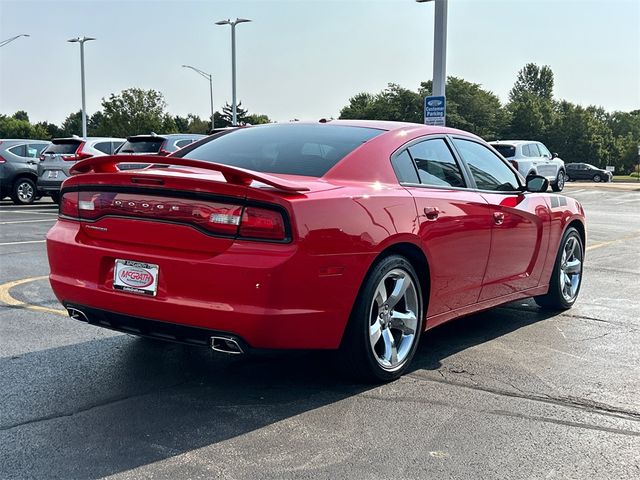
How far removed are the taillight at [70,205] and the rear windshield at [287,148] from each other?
0.84 meters

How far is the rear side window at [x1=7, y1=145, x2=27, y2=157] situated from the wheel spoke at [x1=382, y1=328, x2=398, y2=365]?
55.1 ft

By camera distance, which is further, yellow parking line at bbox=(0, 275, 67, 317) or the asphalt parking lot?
yellow parking line at bbox=(0, 275, 67, 317)

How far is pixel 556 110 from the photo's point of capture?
3725 inches

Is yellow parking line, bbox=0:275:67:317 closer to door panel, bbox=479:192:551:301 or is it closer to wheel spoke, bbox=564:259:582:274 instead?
door panel, bbox=479:192:551:301

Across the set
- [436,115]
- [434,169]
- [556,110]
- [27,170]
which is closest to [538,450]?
[434,169]

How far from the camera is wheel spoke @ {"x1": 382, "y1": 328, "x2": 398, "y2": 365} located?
165 inches

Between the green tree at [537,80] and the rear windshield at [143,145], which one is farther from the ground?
the green tree at [537,80]

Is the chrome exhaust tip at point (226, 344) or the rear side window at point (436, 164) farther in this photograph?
the rear side window at point (436, 164)

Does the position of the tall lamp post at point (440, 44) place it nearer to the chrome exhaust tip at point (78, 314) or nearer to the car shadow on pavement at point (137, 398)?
the car shadow on pavement at point (137, 398)

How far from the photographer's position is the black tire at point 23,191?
1866cm

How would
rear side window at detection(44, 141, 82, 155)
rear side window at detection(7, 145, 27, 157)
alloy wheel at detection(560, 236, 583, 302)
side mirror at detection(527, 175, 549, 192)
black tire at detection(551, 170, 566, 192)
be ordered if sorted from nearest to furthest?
side mirror at detection(527, 175, 549, 192) < alloy wheel at detection(560, 236, 583, 302) < rear side window at detection(44, 141, 82, 155) < rear side window at detection(7, 145, 27, 157) < black tire at detection(551, 170, 566, 192)

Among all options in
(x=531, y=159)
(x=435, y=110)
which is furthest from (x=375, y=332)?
(x=531, y=159)

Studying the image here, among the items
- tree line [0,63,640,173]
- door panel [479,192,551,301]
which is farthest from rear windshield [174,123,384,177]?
tree line [0,63,640,173]

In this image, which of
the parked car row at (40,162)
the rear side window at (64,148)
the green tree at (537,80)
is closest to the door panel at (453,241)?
the parked car row at (40,162)
